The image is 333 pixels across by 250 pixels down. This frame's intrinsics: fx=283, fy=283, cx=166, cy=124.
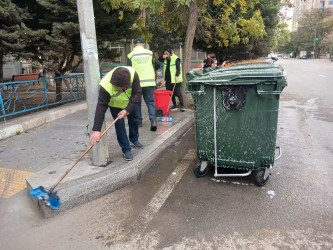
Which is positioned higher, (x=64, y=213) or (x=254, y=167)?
(x=254, y=167)

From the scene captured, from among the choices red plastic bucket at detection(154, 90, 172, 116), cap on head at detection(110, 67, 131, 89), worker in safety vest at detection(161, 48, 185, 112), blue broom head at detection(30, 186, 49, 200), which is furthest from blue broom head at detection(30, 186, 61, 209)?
worker in safety vest at detection(161, 48, 185, 112)

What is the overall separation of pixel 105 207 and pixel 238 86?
210cm

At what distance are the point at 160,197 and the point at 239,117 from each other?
53.8 inches

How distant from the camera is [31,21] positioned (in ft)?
21.7

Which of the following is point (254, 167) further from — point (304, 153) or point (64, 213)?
point (64, 213)

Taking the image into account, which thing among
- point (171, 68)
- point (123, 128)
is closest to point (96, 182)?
point (123, 128)

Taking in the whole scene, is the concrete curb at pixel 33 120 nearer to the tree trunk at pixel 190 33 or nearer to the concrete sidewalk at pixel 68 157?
the concrete sidewalk at pixel 68 157

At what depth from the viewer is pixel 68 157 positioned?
428 cm

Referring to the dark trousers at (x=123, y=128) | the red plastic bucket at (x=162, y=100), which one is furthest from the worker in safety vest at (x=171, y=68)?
the dark trousers at (x=123, y=128)

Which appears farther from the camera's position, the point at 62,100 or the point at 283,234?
the point at 62,100

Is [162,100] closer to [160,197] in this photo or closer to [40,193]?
[160,197]

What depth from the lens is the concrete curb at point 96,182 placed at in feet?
10.2

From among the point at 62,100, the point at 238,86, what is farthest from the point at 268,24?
the point at 238,86

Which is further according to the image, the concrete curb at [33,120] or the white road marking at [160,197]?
the concrete curb at [33,120]
